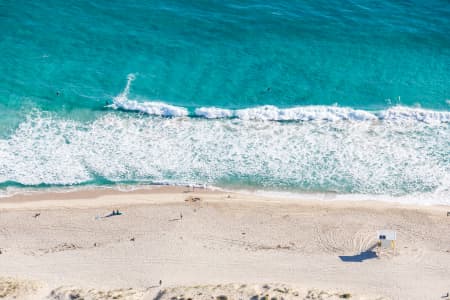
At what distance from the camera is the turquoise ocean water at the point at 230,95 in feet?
158

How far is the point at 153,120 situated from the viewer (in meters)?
52.1

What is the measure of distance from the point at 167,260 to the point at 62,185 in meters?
11.3

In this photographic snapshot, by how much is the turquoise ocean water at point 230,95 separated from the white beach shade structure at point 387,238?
604 cm

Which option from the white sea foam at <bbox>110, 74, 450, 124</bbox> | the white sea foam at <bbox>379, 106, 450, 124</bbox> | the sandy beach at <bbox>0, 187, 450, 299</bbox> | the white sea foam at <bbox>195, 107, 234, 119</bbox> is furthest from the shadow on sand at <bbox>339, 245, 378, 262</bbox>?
the white sea foam at <bbox>195, 107, 234, 119</bbox>

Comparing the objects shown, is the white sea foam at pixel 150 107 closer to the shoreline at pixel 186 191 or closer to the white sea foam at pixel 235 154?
the white sea foam at pixel 235 154

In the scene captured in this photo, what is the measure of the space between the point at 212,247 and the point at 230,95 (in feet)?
55.3

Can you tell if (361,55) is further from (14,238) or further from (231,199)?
(14,238)

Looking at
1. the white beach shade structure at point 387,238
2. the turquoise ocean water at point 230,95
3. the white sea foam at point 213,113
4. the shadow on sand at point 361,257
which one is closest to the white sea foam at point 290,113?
the white sea foam at point 213,113

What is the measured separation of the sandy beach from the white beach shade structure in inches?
23.9

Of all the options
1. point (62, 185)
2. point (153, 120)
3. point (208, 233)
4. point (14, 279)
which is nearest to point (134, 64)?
point (153, 120)

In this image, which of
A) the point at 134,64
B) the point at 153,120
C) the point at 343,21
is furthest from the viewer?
the point at 343,21

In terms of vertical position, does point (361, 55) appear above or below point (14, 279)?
above

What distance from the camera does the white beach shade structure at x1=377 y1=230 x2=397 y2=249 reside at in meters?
40.9

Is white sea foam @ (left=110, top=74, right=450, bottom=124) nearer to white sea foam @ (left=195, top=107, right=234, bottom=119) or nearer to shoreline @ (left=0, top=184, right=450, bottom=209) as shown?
white sea foam @ (left=195, top=107, right=234, bottom=119)
